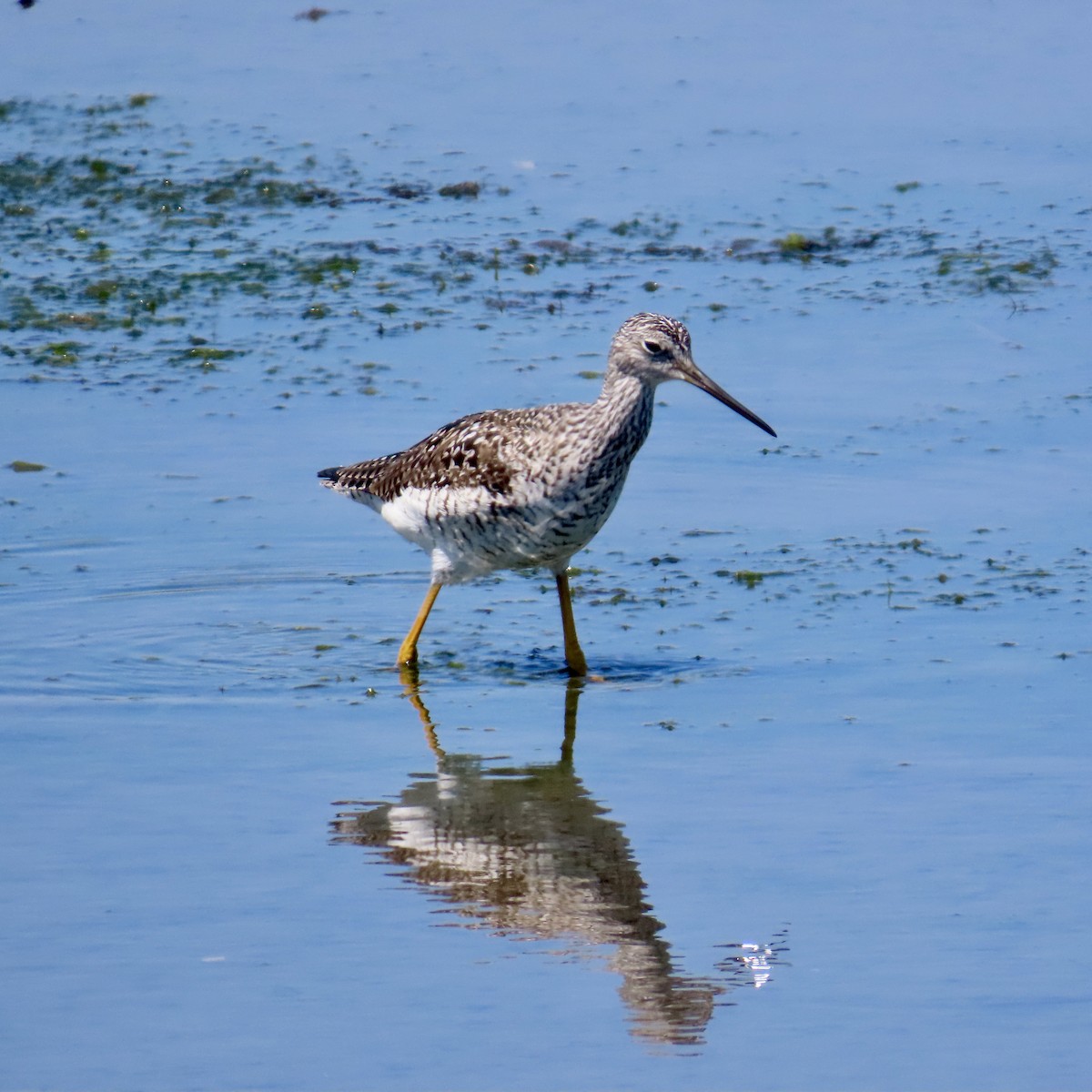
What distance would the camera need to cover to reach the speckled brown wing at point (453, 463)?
26.9ft

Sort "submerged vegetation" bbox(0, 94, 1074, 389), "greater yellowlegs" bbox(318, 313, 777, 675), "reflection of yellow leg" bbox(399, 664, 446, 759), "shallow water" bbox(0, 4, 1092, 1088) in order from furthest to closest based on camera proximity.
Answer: "submerged vegetation" bbox(0, 94, 1074, 389)
"greater yellowlegs" bbox(318, 313, 777, 675)
"reflection of yellow leg" bbox(399, 664, 446, 759)
"shallow water" bbox(0, 4, 1092, 1088)

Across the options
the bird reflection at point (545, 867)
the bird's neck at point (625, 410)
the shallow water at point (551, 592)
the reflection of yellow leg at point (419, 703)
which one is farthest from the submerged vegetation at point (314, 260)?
the bird reflection at point (545, 867)

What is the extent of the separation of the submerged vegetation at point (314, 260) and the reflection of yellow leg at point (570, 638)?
349 centimetres

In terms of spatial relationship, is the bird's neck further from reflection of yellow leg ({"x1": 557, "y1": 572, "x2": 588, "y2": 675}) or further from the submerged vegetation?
the submerged vegetation

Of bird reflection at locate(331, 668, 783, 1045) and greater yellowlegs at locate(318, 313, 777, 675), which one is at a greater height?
greater yellowlegs at locate(318, 313, 777, 675)

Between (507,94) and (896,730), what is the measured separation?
10.5 meters

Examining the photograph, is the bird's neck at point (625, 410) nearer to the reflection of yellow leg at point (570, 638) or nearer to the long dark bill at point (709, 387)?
the long dark bill at point (709, 387)

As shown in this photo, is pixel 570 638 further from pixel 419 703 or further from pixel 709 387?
pixel 709 387

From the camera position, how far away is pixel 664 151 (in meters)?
15.3

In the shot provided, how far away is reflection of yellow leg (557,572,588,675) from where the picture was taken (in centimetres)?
830

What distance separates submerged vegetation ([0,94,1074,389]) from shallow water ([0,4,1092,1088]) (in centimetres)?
5

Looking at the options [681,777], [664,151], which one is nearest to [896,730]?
[681,777]

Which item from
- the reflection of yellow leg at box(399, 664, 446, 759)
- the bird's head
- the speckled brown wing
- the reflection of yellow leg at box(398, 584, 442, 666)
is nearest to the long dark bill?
the bird's head

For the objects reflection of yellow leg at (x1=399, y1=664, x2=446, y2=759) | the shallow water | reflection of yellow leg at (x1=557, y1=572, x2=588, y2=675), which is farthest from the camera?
reflection of yellow leg at (x1=557, y1=572, x2=588, y2=675)
